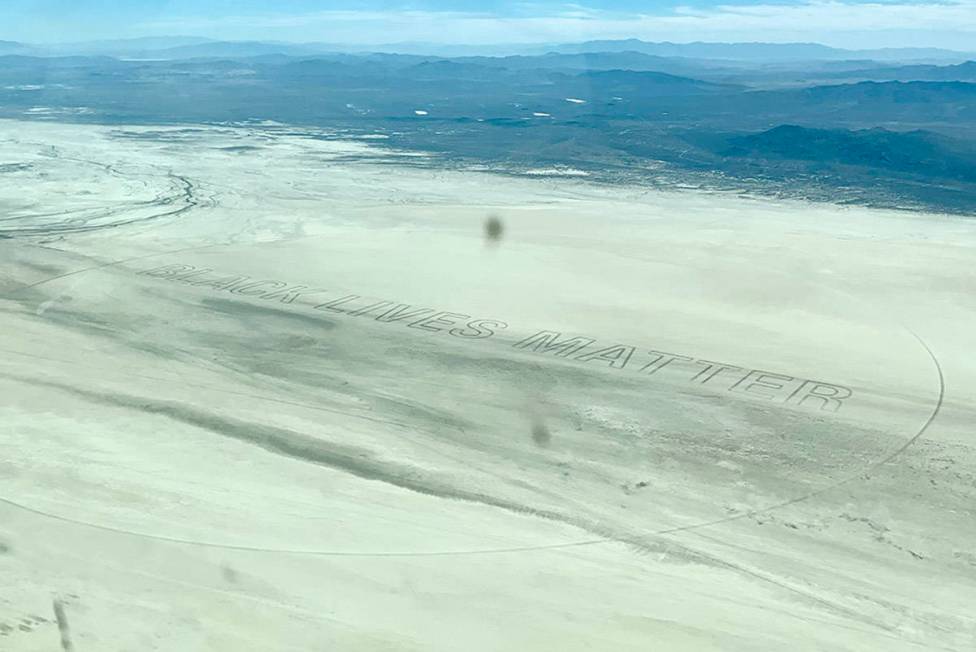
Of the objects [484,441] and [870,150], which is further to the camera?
[870,150]

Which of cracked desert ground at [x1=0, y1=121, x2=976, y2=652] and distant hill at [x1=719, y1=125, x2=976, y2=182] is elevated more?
distant hill at [x1=719, y1=125, x2=976, y2=182]

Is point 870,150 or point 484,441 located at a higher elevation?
point 870,150

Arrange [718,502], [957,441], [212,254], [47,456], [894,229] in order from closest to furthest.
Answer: [718,502] < [47,456] < [957,441] < [212,254] < [894,229]

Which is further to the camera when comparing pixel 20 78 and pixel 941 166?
pixel 20 78

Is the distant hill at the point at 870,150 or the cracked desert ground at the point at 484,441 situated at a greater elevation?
the distant hill at the point at 870,150

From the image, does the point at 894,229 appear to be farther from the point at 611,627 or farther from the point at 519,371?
the point at 611,627

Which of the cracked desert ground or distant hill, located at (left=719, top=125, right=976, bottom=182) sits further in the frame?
distant hill, located at (left=719, top=125, right=976, bottom=182)

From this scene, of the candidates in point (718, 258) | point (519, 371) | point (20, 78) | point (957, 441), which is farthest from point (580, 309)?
point (20, 78)

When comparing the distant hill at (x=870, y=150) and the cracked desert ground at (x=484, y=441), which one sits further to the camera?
the distant hill at (x=870, y=150)
